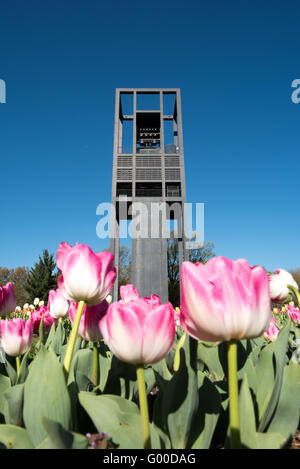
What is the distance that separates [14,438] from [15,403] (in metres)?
0.11

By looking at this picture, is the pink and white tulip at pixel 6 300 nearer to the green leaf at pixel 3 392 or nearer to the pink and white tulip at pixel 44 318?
the green leaf at pixel 3 392

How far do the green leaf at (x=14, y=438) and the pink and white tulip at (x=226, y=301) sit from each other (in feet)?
1.50

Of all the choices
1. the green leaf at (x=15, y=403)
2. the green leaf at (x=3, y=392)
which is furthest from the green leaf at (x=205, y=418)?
the green leaf at (x=3, y=392)

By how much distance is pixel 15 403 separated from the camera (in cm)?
72

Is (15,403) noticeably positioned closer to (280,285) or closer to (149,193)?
(280,285)

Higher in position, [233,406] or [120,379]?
[233,406]

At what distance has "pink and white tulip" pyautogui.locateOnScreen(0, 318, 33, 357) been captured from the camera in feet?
3.27

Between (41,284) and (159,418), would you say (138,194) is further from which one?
(159,418)

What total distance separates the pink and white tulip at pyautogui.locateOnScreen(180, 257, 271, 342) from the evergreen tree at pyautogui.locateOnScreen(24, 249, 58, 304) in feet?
80.3

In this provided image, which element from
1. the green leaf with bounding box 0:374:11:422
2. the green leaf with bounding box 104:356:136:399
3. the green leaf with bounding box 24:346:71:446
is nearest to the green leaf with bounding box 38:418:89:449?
the green leaf with bounding box 24:346:71:446

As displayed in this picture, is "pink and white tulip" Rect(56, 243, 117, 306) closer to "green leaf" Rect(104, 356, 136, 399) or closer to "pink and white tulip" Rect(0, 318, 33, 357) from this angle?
"green leaf" Rect(104, 356, 136, 399)

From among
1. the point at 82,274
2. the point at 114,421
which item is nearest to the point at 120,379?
the point at 114,421
